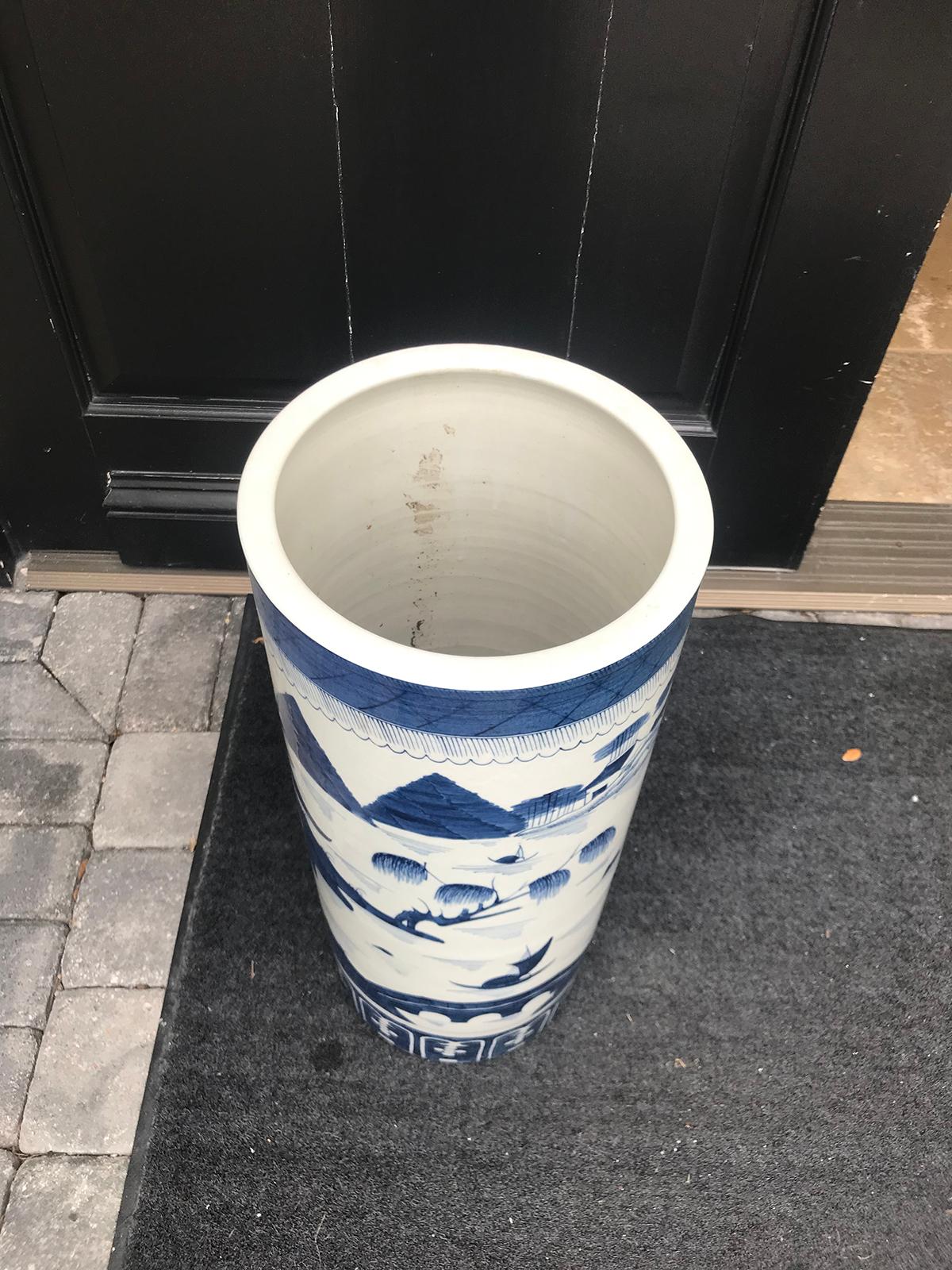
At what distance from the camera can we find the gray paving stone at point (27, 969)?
3.71ft

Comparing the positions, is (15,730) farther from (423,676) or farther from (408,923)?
(423,676)

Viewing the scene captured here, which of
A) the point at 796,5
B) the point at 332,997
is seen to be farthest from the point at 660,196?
the point at 332,997

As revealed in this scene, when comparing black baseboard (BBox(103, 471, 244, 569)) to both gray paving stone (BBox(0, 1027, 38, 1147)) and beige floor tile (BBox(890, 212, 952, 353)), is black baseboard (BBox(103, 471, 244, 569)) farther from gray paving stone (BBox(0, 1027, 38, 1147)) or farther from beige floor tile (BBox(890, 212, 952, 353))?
beige floor tile (BBox(890, 212, 952, 353))

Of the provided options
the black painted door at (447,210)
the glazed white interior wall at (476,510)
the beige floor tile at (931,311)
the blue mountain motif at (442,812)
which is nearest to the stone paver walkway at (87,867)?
the black painted door at (447,210)

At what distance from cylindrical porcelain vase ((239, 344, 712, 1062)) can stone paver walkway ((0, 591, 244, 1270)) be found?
0.28 metres

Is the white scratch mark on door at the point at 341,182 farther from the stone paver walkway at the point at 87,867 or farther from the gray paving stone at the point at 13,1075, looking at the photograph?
the gray paving stone at the point at 13,1075

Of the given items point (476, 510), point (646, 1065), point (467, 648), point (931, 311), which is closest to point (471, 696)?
point (476, 510)

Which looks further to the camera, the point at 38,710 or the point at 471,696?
the point at 38,710

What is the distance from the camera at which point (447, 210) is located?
1159 millimetres

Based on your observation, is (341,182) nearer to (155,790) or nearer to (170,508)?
(170,508)

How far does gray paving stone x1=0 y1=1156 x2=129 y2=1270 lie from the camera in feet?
3.22

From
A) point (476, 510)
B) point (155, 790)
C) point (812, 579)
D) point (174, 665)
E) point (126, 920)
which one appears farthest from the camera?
point (812, 579)

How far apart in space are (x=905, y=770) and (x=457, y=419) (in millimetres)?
841

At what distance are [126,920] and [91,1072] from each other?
172mm
